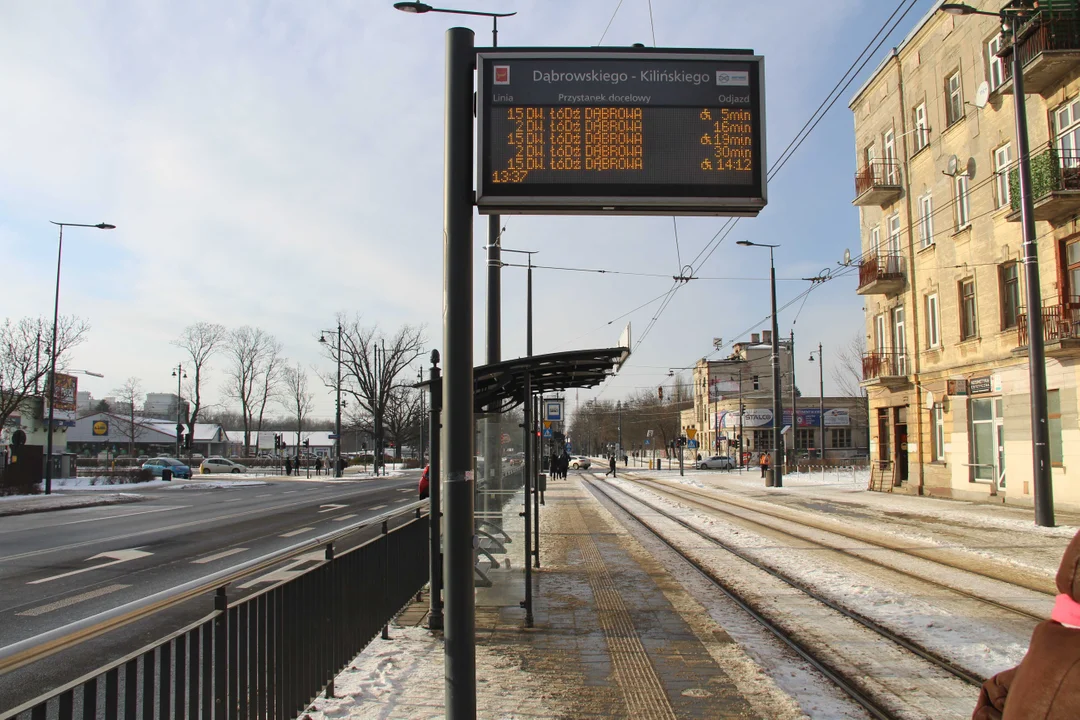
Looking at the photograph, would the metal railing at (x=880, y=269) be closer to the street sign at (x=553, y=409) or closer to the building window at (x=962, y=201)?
the building window at (x=962, y=201)

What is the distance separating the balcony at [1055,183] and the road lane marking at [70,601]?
68.8 ft

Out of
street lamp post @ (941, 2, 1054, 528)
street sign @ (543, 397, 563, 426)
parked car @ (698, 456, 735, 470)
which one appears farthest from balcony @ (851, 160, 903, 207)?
parked car @ (698, 456, 735, 470)

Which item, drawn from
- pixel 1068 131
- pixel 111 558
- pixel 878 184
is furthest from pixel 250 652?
pixel 878 184

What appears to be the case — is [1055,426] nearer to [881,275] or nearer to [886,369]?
[886,369]

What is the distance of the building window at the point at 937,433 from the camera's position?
26.9 metres

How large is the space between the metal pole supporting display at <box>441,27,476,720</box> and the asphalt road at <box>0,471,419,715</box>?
4.82 ft

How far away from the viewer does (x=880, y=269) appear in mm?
29453

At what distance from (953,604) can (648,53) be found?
6829mm

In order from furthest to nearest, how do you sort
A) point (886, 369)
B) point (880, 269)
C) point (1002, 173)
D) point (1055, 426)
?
point (886, 369) → point (880, 269) → point (1002, 173) → point (1055, 426)

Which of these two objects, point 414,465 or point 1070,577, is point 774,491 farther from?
point 414,465

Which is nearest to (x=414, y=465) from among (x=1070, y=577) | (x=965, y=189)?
(x=965, y=189)

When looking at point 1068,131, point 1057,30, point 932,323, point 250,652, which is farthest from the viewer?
point 932,323

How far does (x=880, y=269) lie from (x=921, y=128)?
5233 mm

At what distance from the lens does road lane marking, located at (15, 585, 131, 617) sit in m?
8.79
